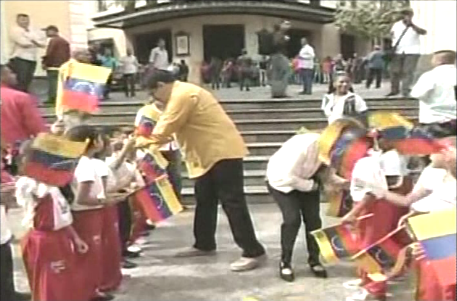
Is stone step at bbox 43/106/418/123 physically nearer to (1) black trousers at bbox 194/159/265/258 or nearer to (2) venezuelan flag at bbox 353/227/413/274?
(1) black trousers at bbox 194/159/265/258

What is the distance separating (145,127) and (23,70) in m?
5.74

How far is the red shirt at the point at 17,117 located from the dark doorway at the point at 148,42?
2297 cm

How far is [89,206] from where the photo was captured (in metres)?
4.66

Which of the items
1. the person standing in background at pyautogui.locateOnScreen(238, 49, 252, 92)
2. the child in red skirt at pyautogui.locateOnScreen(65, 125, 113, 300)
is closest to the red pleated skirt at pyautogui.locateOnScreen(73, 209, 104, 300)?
the child in red skirt at pyautogui.locateOnScreen(65, 125, 113, 300)

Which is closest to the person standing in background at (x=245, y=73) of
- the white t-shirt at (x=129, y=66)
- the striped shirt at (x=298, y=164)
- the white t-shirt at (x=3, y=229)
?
A: the white t-shirt at (x=129, y=66)

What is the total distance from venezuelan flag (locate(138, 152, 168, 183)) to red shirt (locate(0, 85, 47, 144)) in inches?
34.0

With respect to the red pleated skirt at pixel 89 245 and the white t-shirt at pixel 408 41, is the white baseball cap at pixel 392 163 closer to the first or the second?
the red pleated skirt at pixel 89 245

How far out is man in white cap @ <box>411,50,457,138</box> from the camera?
21.9ft

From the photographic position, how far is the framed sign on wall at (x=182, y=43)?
A: 1106 inches

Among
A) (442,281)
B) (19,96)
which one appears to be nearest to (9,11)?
(19,96)

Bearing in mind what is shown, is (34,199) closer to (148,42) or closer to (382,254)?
(382,254)

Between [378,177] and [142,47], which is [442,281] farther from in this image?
[142,47]

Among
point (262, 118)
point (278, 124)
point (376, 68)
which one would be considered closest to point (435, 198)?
point (278, 124)

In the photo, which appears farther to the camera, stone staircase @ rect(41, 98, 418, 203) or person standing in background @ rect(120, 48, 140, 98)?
person standing in background @ rect(120, 48, 140, 98)
